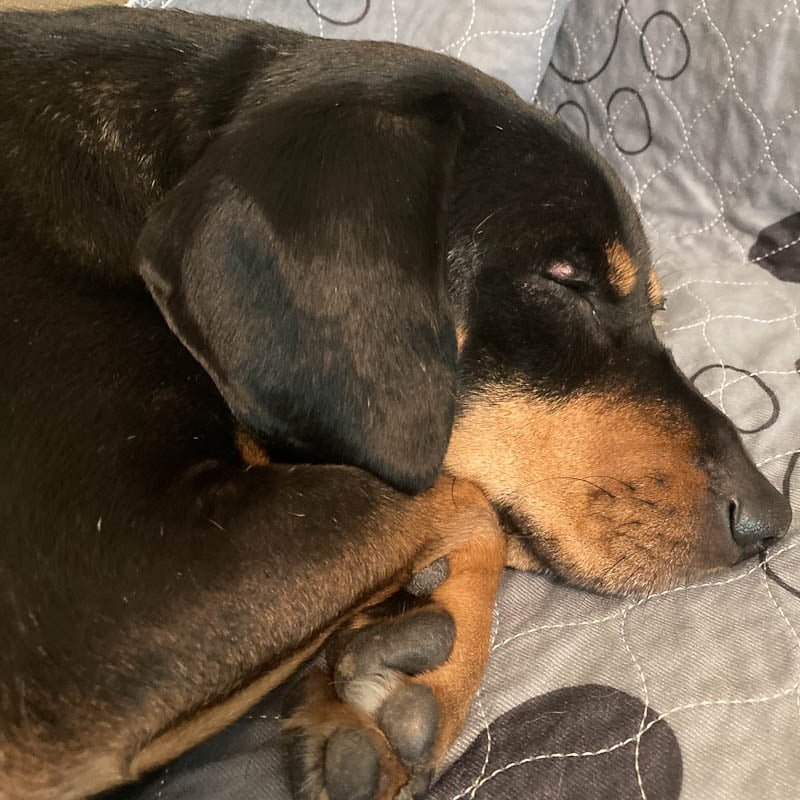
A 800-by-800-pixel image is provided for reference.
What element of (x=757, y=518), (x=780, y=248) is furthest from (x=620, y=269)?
(x=780, y=248)

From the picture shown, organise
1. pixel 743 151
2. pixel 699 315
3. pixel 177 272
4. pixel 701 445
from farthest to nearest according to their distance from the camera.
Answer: pixel 743 151 < pixel 699 315 < pixel 701 445 < pixel 177 272

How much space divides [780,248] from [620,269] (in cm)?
80

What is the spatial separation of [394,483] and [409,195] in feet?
1.11

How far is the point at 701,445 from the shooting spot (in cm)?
115

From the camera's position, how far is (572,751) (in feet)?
3.05

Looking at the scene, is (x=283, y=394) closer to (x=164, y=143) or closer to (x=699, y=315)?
(x=164, y=143)

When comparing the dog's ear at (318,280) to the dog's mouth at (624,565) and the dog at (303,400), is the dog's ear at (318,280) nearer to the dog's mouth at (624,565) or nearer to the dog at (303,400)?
the dog at (303,400)

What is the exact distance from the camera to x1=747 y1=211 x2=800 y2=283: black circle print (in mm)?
1762

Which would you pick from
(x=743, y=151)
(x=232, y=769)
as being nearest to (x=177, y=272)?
(x=232, y=769)

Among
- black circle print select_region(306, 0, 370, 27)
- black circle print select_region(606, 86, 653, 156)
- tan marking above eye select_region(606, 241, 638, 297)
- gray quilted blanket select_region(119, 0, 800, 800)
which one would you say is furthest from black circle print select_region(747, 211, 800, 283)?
black circle print select_region(306, 0, 370, 27)

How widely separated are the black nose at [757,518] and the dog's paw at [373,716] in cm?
40

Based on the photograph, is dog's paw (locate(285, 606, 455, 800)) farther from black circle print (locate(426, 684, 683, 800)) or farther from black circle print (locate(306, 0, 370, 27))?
black circle print (locate(306, 0, 370, 27))

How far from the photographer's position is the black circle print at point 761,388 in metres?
1.36

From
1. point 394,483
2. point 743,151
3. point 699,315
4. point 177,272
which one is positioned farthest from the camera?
point 743,151
